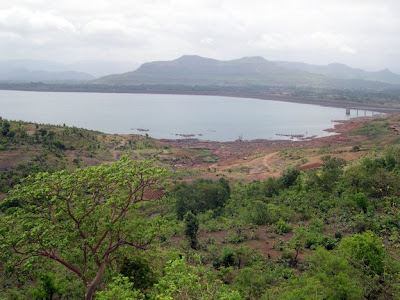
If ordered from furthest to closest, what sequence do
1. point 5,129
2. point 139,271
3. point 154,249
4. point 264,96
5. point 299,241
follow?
1. point 264,96
2. point 5,129
3. point 299,241
4. point 139,271
5. point 154,249

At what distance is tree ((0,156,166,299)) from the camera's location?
771 cm

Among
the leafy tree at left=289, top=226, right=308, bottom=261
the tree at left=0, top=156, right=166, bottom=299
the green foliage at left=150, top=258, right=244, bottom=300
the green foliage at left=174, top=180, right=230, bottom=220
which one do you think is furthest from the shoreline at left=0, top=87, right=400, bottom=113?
the green foliage at left=150, top=258, right=244, bottom=300

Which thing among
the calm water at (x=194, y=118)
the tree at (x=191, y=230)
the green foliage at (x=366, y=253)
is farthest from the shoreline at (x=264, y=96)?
the green foliage at (x=366, y=253)

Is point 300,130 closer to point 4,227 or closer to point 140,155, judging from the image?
point 140,155

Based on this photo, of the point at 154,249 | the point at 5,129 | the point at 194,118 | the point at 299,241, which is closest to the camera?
the point at 154,249

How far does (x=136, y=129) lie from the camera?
73.5m

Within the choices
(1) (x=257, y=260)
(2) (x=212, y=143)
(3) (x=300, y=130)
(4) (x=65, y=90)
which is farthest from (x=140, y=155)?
(4) (x=65, y=90)

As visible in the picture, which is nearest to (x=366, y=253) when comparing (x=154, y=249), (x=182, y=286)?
(x=154, y=249)

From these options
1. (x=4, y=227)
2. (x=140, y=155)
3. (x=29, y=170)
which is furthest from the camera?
(x=140, y=155)

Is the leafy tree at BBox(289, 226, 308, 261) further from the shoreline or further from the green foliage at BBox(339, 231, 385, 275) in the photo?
the shoreline

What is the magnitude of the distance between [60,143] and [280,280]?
31.5 meters

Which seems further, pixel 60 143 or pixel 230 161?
pixel 230 161

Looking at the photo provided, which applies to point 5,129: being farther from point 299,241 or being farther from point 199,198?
point 299,241

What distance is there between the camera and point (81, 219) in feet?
26.9
